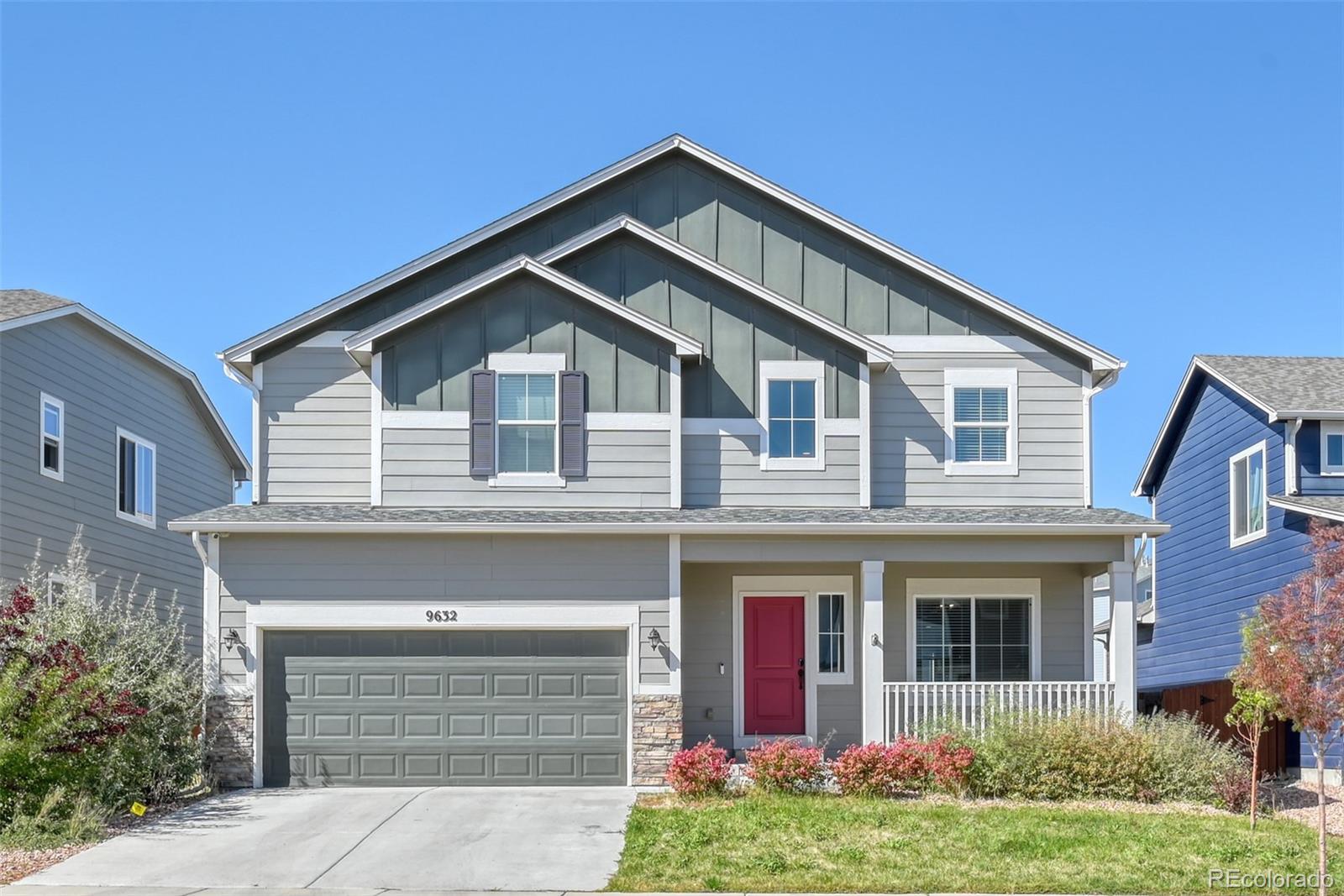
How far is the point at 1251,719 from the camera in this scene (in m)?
14.6

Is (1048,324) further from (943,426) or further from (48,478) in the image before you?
(48,478)

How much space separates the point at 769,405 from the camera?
17.8m

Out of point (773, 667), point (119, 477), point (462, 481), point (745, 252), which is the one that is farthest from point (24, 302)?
point (773, 667)

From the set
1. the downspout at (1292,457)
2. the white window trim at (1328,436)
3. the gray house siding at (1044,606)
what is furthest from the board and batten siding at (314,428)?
the white window trim at (1328,436)

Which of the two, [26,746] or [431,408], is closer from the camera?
[26,746]

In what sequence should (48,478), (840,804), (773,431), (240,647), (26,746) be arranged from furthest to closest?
1. (48,478)
2. (773,431)
3. (240,647)
4. (840,804)
5. (26,746)

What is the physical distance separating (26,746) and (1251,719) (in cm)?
1247

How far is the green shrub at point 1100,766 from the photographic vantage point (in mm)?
14938

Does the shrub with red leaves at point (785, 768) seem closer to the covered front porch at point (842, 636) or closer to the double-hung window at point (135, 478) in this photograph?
the covered front porch at point (842, 636)

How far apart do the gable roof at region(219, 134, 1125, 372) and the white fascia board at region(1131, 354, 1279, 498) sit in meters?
2.98

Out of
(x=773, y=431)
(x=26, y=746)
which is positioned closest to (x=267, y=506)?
(x=26, y=746)

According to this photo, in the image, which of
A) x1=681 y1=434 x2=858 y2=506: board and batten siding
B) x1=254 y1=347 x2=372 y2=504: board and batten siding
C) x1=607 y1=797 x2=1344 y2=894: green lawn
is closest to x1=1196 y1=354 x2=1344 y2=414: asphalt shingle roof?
x1=681 y1=434 x2=858 y2=506: board and batten siding

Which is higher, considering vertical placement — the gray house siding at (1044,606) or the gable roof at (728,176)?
the gable roof at (728,176)

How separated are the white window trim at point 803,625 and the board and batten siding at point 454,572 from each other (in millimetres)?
2228
